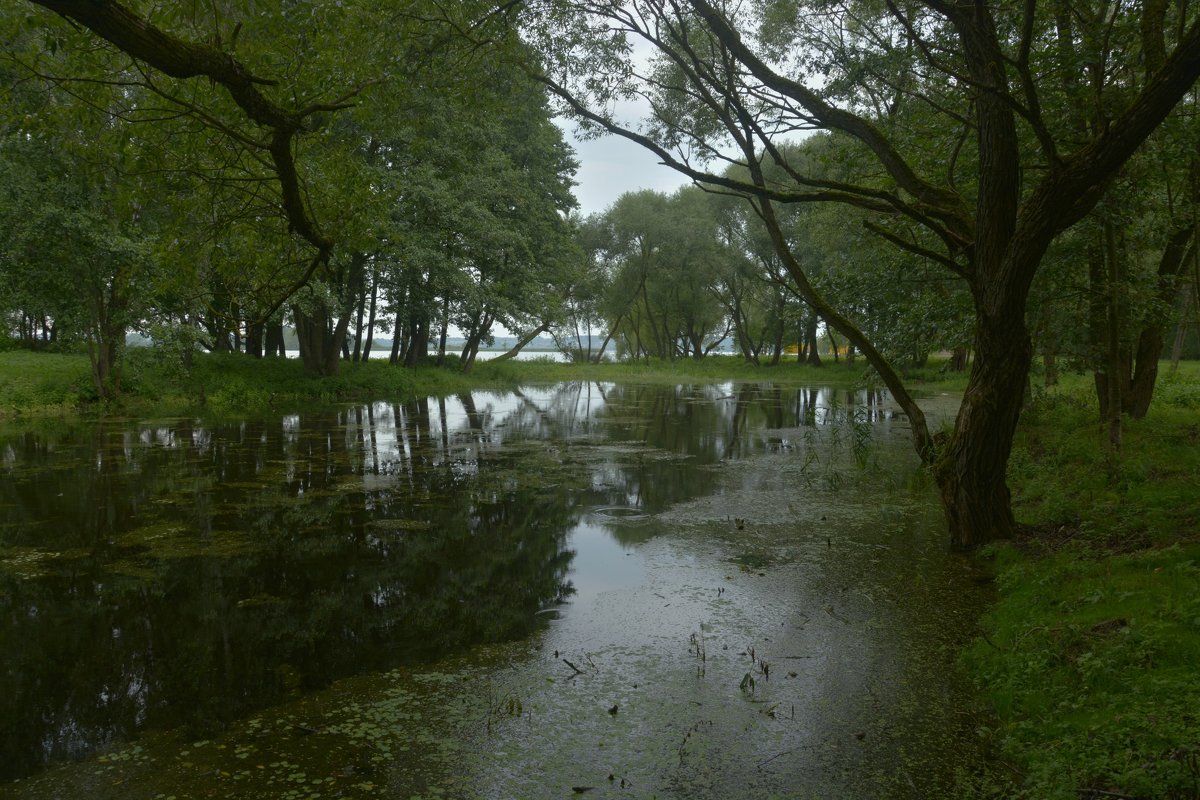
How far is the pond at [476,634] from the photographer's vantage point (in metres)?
3.67

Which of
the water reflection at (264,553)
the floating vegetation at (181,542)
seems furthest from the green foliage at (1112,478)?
the floating vegetation at (181,542)

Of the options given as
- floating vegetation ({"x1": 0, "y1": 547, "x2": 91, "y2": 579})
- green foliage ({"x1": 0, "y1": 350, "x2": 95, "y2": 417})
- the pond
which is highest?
green foliage ({"x1": 0, "y1": 350, "x2": 95, "y2": 417})

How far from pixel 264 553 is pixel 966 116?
8057 mm

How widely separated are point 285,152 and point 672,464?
338 inches

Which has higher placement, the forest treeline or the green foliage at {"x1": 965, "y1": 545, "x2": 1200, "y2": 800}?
the forest treeline

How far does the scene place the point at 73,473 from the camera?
36.4 feet

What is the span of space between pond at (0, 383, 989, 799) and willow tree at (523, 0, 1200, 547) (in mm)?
1684

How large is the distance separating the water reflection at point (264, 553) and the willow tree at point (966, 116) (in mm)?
3028

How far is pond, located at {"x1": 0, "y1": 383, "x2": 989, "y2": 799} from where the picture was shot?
12.0 feet

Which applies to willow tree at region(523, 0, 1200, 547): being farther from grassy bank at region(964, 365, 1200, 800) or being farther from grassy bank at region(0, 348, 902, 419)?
grassy bank at region(0, 348, 902, 419)

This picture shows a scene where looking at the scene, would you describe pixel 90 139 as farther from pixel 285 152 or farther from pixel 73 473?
pixel 73 473

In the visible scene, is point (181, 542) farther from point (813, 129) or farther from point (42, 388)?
point (42, 388)

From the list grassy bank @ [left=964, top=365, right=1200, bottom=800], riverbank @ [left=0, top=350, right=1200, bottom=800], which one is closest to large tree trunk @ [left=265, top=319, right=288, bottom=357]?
riverbank @ [left=0, top=350, right=1200, bottom=800]

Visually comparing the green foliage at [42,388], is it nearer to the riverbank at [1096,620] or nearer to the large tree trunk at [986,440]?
the large tree trunk at [986,440]
